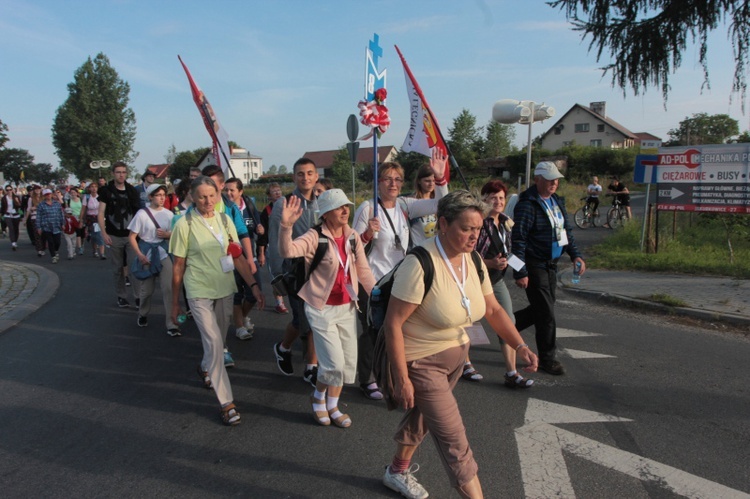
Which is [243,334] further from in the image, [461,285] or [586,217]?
[586,217]

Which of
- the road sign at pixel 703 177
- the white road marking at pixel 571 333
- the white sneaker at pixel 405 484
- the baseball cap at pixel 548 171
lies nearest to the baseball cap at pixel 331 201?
the white sneaker at pixel 405 484

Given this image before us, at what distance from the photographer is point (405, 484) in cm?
289

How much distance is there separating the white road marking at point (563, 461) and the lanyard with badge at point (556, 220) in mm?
1542

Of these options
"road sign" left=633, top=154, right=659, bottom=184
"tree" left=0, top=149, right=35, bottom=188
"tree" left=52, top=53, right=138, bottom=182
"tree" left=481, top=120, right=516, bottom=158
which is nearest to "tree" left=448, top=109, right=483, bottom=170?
"tree" left=481, top=120, right=516, bottom=158

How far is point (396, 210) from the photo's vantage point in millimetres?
4527

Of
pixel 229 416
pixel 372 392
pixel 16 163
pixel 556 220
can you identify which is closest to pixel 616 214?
pixel 556 220

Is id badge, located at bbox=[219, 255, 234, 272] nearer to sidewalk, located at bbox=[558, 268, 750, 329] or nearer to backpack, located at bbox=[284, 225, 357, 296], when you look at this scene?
backpack, located at bbox=[284, 225, 357, 296]

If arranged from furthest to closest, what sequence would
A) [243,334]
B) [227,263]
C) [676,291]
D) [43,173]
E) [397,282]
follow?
[43,173], [676,291], [243,334], [227,263], [397,282]

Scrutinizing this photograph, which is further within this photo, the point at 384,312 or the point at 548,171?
the point at 548,171

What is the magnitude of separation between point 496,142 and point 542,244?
63.2m

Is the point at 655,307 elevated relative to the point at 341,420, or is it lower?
elevated

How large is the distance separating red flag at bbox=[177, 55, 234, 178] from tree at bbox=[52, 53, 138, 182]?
200 ft

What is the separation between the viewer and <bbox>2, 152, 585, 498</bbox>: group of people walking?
2.55 metres

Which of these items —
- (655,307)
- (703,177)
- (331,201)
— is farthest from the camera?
(703,177)
